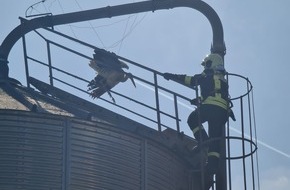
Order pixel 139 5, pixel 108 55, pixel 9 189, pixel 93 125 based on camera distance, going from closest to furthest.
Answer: pixel 9 189 → pixel 93 125 → pixel 108 55 → pixel 139 5

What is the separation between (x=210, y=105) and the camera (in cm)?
1099

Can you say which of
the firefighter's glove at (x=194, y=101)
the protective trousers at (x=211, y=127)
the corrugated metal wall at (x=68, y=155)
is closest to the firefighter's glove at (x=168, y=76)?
the firefighter's glove at (x=194, y=101)

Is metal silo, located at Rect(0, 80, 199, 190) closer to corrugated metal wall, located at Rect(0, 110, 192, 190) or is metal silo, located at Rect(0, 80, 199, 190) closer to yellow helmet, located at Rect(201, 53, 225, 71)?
corrugated metal wall, located at Rect(0, 110, 192, 190)

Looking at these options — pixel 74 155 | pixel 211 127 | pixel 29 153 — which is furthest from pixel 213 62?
pixel 29 153

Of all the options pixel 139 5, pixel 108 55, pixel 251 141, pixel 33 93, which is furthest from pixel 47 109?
pixel 139 5

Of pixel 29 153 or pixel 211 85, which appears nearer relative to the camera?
pixel 29 153

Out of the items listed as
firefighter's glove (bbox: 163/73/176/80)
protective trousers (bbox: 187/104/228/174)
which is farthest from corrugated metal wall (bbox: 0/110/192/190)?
firefighter's glove (bbox: 163/73/176/80)

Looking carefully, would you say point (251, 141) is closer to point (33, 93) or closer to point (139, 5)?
point (33, 93)

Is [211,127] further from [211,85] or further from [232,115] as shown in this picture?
[211,85]

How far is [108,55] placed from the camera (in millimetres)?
12508

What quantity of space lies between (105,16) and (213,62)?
3879 millimetres

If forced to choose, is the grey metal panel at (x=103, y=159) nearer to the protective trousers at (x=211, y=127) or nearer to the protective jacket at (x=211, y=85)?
the protective trousers at (x=211, y=127)

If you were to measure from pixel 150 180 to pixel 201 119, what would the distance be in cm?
163

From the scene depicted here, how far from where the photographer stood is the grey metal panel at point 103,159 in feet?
30.9
